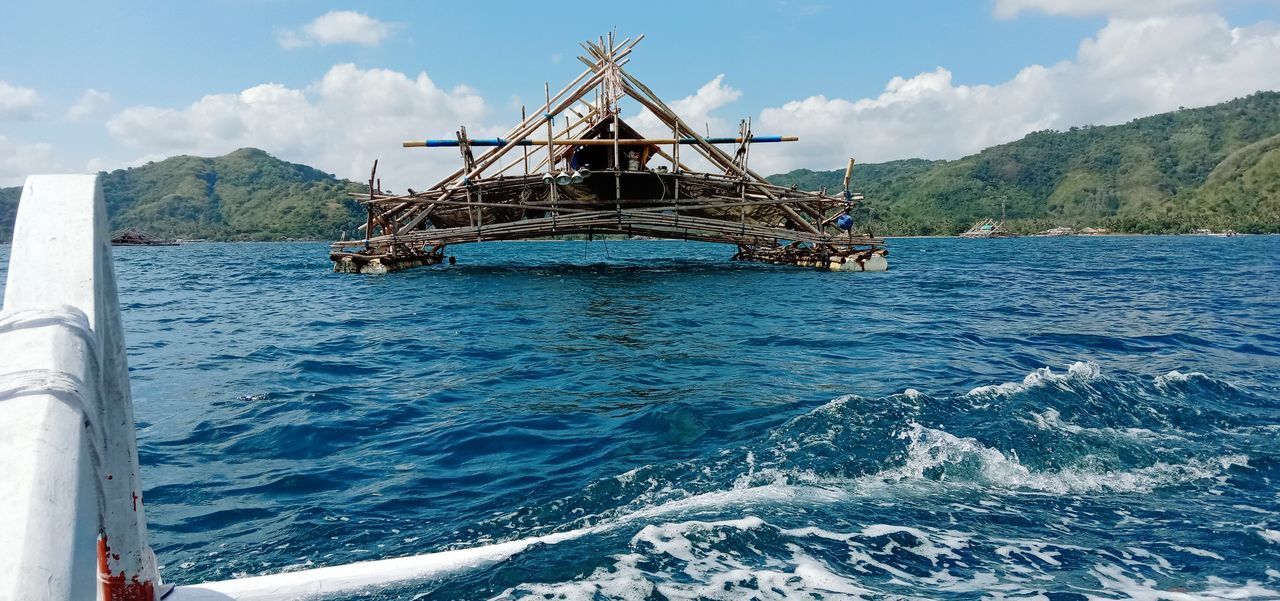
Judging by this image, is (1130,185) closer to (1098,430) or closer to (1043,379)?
(1043,379)

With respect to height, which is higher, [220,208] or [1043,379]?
[220,208]

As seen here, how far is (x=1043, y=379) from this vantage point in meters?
8.25

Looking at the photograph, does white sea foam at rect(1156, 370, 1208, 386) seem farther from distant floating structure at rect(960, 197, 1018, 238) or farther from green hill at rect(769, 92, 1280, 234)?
green hill at rect(769, 92, 1280, 234)

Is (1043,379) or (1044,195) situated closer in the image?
(1043,379)

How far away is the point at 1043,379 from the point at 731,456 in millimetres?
4569

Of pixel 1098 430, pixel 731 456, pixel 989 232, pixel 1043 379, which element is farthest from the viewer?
pixel 989 232

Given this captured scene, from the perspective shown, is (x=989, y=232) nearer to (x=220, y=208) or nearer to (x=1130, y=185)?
(x=1130, y=185)

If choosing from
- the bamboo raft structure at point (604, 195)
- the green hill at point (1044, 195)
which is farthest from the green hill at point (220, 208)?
the bamboo raft structure at point (604, 195)

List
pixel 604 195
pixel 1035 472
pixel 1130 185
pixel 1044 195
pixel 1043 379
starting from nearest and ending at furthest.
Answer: pixel 1035 472 → pixel 1043 379 → pixel 604 195 → pixel 1130 185 → pixel 1044 195

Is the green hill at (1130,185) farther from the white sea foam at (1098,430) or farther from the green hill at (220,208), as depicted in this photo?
the white sea foam at (1098,430)

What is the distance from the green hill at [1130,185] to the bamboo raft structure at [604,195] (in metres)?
123

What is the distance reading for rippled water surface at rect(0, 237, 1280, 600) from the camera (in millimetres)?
3936

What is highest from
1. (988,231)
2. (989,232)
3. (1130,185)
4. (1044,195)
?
(1130,185)

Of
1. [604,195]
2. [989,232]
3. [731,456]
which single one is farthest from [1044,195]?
[731,456]
